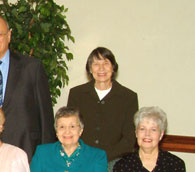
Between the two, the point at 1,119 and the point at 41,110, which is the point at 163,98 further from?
the point at 1,119

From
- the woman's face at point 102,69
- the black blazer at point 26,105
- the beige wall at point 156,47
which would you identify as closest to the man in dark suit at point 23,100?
the black blazer at point 26,105

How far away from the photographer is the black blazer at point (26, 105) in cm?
287

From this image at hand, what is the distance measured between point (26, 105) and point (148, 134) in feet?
2.92

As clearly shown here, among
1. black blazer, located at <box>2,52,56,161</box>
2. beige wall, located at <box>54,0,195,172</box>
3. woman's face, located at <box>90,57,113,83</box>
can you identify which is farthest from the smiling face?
beige wall, located at <box>54,0,195,172</box>

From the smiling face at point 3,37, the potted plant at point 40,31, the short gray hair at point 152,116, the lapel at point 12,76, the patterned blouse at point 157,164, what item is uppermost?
the potted plant at point 40,31

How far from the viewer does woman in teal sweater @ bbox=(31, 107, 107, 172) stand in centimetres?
279

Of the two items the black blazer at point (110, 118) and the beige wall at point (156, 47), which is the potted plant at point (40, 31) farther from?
the black blazer at point (110, 118)

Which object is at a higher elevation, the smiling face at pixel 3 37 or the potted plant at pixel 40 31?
the potted plant at pixel 40 31

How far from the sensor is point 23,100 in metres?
2.88

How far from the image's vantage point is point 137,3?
176 inches

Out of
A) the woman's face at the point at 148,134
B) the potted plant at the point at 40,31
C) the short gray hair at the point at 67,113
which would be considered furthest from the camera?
the potted plant at the point at 40,31

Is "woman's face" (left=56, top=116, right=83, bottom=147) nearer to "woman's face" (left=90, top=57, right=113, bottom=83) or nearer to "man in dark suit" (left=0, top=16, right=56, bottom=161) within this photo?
"man in dark suit" (left=0, top=16, right=56, bottom=161)

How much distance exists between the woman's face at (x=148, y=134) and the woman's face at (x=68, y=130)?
44 cm

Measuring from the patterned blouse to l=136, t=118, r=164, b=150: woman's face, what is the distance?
10 cm
